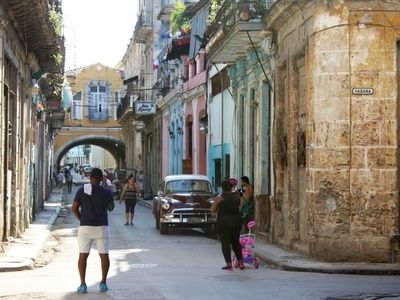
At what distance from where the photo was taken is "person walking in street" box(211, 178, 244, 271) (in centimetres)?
1360

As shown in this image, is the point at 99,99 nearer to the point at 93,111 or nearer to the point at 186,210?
the point at 93,111

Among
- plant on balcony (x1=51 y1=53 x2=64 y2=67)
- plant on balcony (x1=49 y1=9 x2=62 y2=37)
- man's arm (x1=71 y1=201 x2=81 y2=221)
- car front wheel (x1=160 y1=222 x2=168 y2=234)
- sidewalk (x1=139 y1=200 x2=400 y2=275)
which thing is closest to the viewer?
man's arm (x1=71 y1=201 x2=81 y2=221)

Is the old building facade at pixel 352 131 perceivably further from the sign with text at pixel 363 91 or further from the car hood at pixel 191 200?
the car hood at pixel 191 200

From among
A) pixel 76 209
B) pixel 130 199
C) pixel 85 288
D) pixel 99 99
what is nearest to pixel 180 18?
pixel 130 199

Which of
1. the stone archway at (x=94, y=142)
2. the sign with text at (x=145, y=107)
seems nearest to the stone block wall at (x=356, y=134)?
the sign with text at (x=145, y=107)

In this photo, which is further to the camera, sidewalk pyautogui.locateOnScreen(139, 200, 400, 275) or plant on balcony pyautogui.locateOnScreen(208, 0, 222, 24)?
plant on balcony pyautogui.locateOnScreen(208, 0, 222, 24)

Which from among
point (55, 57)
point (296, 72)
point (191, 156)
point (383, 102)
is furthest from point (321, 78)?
point (191, 156)

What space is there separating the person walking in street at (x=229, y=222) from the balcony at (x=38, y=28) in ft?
17.4

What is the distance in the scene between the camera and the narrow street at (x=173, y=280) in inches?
417

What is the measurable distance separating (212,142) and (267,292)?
65.1 ft

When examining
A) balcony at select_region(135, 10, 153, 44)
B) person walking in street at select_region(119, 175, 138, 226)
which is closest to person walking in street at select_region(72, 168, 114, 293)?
person walking in street at select_region(119, 175, 138, 226)

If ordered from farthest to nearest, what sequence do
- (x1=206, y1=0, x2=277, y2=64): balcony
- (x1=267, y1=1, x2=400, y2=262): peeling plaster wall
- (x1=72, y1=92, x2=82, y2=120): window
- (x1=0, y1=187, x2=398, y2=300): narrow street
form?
1. (x1=72, y1=92, x2=82, y2=120): window
2. (x1=206, y1=0, x2=277, y2=64): balcony
3. (x1=267, y1=1, x2=400, y2=262): peeling plaster wall
4. (x1=0, y1=187, x2=398, y2=300): narrow street

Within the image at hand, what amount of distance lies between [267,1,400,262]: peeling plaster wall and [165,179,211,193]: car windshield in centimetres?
811

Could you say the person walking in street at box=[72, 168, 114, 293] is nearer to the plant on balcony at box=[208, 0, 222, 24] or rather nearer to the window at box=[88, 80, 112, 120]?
the plant on balcony at box=[208, 0, 222, 24]
